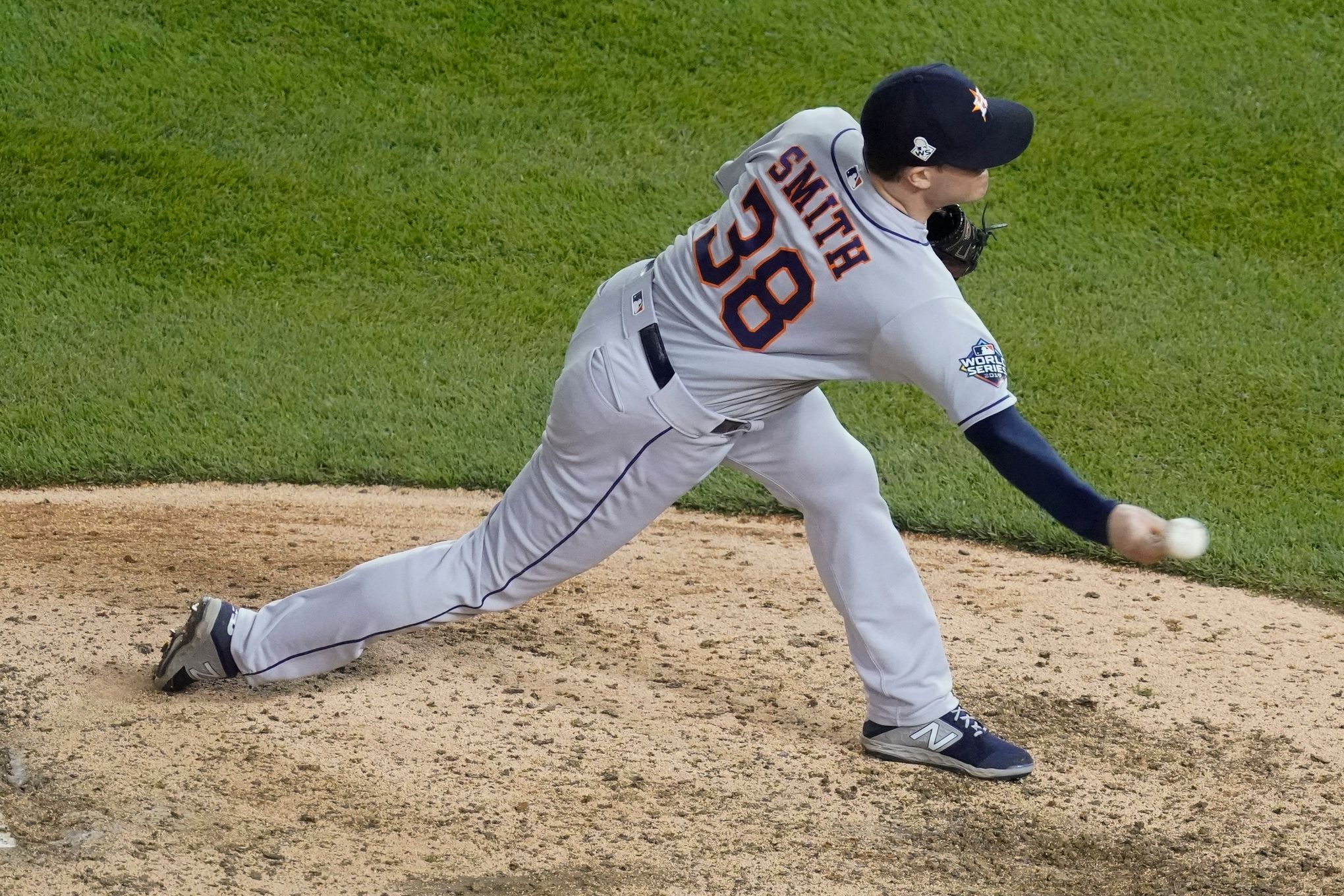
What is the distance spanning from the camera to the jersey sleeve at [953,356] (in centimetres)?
273

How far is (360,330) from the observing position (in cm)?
650

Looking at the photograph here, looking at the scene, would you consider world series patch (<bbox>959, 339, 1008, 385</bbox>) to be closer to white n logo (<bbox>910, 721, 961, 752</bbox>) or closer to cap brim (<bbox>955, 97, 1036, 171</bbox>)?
cap brim (<bbox>955, 97, 1036, 171</bbox>)

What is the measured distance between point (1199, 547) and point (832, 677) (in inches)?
61.7

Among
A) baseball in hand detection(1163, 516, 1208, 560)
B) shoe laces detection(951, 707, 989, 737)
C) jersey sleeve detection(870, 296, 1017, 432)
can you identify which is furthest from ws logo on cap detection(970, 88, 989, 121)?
shoe laces detection(951, 707, 989, 737)

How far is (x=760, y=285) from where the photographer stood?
118 inches

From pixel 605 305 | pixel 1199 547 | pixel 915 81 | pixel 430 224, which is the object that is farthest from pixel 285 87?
pixel 1199 547

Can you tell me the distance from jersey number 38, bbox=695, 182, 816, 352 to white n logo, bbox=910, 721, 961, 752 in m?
1.06

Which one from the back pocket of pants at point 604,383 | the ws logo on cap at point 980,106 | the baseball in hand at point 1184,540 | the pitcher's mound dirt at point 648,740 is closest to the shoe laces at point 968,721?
the pitcher's mound dirt at point 648,740

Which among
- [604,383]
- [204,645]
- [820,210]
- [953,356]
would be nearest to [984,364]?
[953,356]

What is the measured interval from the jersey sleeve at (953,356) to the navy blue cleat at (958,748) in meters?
0.96

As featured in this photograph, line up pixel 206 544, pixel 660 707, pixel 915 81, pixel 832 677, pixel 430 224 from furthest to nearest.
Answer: pixel 430 224, pixel 206 544, pixel 832 677, pixel 660 707, pixel 915 81

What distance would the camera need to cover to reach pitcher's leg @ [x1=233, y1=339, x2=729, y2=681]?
121 inches

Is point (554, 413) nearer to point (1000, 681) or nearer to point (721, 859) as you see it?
point (721, 859)

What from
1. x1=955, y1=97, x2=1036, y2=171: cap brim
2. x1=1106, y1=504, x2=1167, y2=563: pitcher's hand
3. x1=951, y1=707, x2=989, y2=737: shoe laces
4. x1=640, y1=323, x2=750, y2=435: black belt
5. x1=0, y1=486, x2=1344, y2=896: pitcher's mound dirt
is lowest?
x1=0, y1=486, x2=1344, y2=896: pitcher's mound dirt
